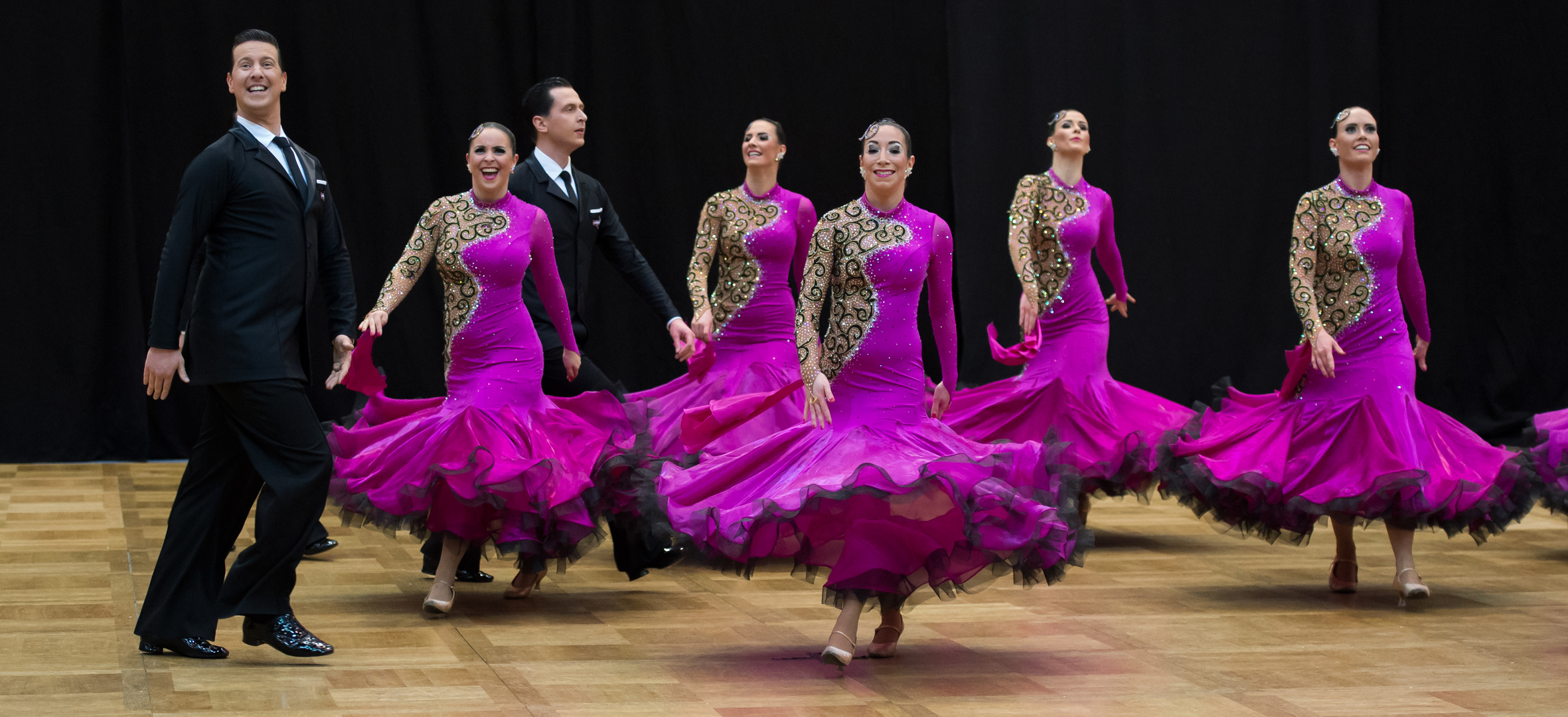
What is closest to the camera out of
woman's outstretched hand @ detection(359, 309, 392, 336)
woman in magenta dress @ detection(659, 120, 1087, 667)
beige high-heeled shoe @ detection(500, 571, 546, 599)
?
woman in magenta dress @ detection(659, 120, 1087, 667)

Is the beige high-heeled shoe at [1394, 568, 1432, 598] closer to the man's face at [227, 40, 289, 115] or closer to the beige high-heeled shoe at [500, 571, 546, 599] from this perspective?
the beige high-heeled shoe at [500, 571, 546, 599]

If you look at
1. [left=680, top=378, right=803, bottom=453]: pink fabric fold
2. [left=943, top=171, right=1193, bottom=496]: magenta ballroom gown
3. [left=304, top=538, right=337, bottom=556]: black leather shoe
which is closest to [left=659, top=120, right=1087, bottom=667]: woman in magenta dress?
[left=680, top=378, right=803, bottom=453]: pink fabric fold

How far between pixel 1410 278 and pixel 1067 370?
4.65 feet

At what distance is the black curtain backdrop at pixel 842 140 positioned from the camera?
322 inches

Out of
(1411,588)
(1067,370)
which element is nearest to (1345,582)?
(1411,588)

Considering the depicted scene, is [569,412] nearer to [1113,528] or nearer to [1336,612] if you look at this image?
[1336,612]

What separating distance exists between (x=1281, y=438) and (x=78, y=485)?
557cm

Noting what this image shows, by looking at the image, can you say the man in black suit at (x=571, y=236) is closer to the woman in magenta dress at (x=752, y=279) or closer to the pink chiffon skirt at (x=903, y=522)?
the woman in magenta dress at (x=752, y=279)

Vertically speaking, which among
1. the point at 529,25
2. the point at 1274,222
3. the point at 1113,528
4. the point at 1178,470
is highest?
the point at 529,25

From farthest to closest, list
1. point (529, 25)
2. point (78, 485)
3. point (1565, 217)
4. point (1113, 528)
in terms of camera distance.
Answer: point (1565, 217) → point (529, 25) → point (78, 485) → point (1113, 528)

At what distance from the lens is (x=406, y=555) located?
5.68 metres

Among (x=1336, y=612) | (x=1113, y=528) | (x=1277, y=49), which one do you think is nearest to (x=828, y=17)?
(x=1277, y=49)

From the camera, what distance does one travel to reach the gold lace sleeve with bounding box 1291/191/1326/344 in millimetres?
4824

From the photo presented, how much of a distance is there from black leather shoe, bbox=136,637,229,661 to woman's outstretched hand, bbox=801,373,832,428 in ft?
5.09
